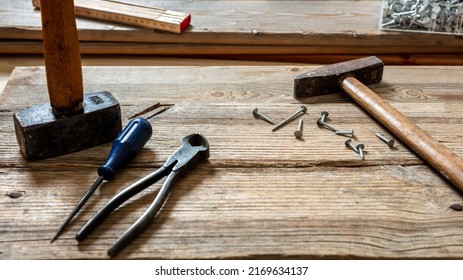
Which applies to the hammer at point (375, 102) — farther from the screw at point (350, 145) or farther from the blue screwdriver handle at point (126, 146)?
the blue screwdriver handle at point (126, 146)

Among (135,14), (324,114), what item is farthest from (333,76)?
(135,14)

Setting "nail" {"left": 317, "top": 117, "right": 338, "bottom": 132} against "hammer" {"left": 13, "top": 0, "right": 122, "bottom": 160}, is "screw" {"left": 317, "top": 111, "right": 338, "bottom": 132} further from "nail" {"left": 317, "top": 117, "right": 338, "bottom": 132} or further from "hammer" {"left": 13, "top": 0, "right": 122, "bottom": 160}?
"hammer" {"left": 13, "top": 0, "right": 122, "bottom": 160}

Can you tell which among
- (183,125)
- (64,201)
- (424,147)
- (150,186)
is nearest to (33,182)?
(64,201)

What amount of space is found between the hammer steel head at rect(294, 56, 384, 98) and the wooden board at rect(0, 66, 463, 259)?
0.09 ft

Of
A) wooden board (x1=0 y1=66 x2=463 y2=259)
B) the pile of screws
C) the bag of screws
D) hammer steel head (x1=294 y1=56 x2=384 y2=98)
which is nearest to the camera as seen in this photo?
wooden board (x1=0 y1=66 x2=463 y2=259)

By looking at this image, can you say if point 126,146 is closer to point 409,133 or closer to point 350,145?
point 350,145

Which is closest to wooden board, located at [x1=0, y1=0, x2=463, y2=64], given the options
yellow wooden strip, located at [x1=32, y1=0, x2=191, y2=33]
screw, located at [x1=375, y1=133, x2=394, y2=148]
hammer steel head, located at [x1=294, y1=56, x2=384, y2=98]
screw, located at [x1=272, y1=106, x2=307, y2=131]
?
yellow wooden strip, located at [x1=32, y1=0, x2=191, y2=33]

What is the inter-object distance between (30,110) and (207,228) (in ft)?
1.22

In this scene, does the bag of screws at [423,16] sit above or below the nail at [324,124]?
above

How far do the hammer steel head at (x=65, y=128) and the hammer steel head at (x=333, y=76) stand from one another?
40 cm

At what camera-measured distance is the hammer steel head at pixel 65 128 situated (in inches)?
36.8

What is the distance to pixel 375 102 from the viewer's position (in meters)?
1.12

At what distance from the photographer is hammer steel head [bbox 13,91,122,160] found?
935 mm

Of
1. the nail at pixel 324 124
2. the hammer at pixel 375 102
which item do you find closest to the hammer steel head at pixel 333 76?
the hammer at pixel 375 102
